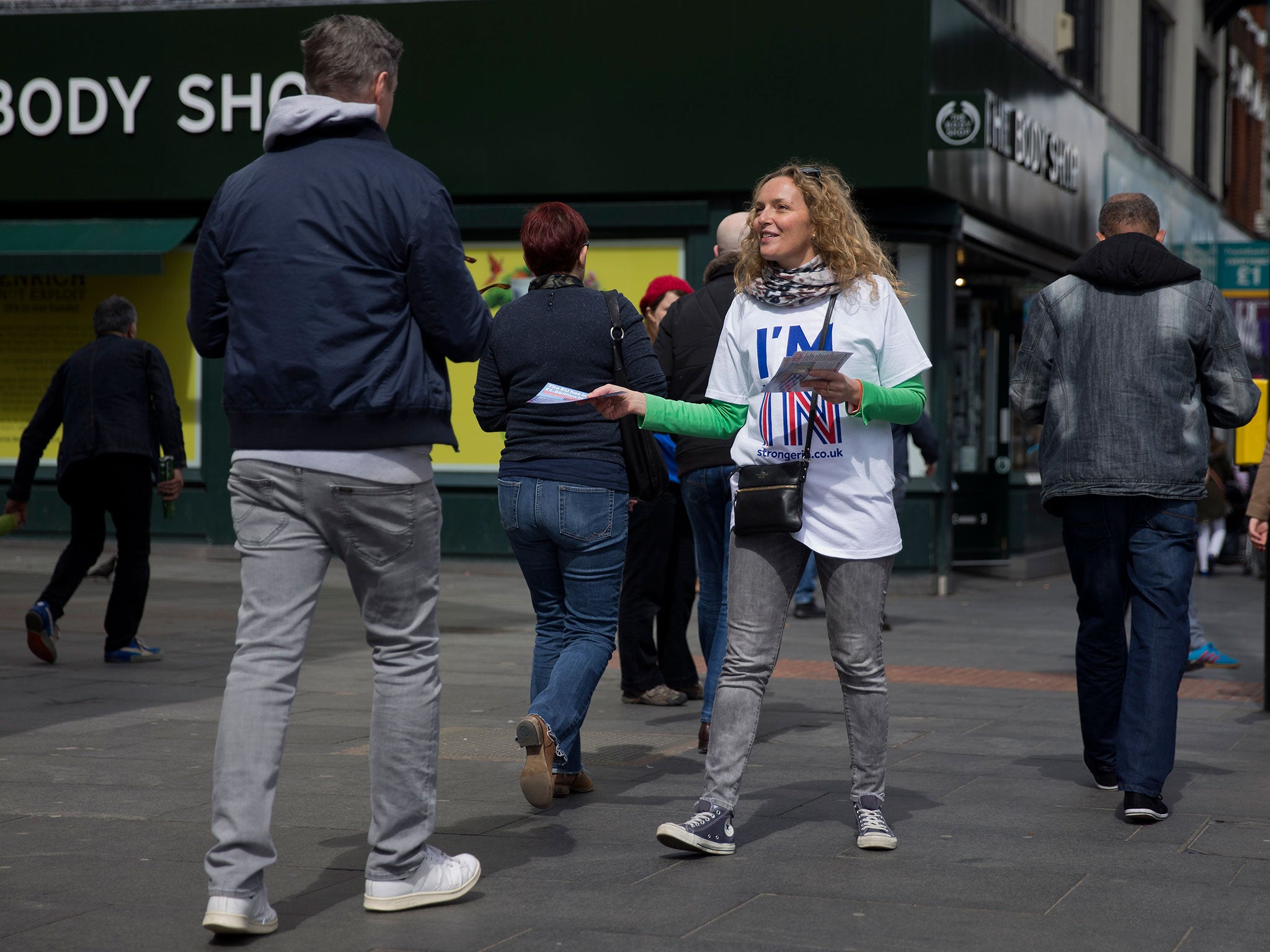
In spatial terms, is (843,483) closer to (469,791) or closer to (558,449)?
(558,449)

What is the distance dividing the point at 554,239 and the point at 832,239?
3.36 ft

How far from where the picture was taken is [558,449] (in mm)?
5090

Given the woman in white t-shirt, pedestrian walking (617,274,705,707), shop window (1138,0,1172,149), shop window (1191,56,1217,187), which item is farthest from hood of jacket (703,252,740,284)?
shop window (1191,56,1217,187)

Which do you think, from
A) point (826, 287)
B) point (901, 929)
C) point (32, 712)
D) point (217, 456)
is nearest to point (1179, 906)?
point (901, 929)

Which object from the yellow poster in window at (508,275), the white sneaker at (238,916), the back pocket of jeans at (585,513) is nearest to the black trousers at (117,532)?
the back pocket of jeans at (585,513)

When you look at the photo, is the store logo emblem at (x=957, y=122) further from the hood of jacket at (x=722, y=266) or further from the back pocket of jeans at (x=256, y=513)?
the back pocket of jeans at (x=256, y=513)

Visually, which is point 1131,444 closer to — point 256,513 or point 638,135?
point 256,513

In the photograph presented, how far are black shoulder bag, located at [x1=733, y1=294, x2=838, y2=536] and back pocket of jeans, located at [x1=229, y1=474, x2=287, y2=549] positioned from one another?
1.30 meters

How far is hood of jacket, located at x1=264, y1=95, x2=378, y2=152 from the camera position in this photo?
379cm

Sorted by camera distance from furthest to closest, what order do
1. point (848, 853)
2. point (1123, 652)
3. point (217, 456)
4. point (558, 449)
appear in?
point (217, 456), point (1123, 652), point (558, 449), point (848, 853)

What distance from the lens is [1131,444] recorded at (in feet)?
17.1

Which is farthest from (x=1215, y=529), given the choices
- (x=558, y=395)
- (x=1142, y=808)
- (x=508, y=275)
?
(x=558, y=395)

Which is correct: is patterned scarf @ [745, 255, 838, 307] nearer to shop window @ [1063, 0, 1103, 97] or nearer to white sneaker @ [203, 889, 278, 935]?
white sneaker @ [203, 889, 278, 935]

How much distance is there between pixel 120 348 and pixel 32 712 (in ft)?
8.04
